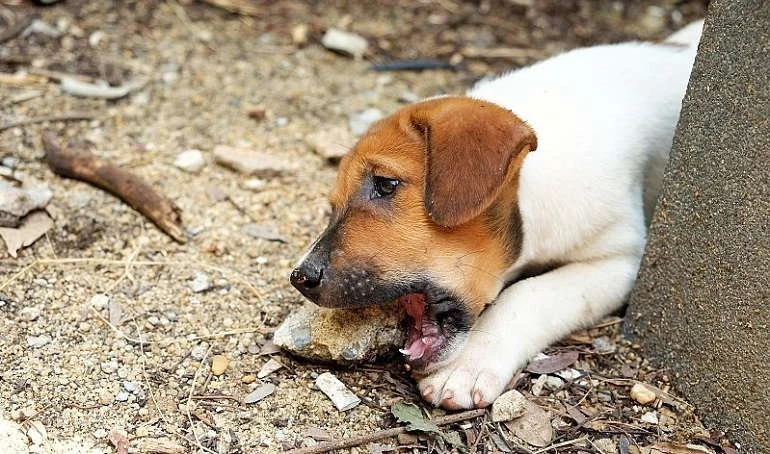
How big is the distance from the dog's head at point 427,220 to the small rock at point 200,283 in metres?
0.87

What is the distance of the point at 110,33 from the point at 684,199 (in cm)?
423

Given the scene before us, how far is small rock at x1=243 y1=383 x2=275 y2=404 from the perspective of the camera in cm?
388

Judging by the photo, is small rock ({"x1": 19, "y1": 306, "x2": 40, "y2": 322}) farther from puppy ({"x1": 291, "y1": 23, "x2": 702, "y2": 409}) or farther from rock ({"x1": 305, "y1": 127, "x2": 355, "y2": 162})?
rock ({"x1": 305, "y1": 127, "x2": 355, "y2": 162})

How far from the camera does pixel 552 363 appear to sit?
423 cm

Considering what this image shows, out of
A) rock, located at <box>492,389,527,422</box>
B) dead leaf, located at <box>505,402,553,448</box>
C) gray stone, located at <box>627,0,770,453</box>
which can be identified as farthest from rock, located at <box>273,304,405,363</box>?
gray stone, located at <box>627,0,770,453</box>

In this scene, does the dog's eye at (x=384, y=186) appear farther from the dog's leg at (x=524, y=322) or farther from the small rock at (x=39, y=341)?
the small rock at (x=39, y=341)

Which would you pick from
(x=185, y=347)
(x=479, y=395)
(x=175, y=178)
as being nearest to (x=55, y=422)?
(x=185, y=347)

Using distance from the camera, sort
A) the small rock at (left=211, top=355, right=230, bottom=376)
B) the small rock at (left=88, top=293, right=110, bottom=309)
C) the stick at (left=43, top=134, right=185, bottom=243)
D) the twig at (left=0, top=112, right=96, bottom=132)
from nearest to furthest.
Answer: the small rock at (left=211, top=355, right=230, bottom=376)
the small rock at (left=88, top=293, right=110, bottom=309)
the stick at (left=43, top=134, right=185, bottom=243)
the twig at (left=0, top=112, right=96, bottom=132)

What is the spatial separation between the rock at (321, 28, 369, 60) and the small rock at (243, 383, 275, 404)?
132 inches

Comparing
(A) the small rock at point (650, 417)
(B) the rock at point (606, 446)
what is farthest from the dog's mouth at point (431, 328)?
(A) the small rock at point (650, 417)

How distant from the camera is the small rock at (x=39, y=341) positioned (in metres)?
4.00

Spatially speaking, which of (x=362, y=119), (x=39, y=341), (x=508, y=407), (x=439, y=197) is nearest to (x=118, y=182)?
(x=39, y=341)

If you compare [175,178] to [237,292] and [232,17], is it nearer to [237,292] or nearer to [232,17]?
[237,292]

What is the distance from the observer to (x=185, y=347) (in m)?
4.14
